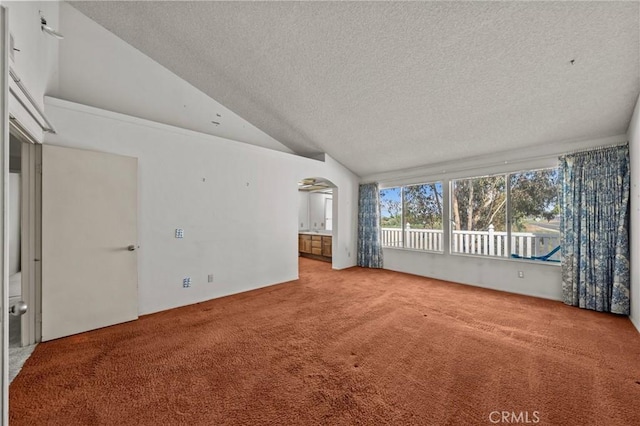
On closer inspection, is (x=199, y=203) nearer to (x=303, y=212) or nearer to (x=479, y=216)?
(x=479, y=216)

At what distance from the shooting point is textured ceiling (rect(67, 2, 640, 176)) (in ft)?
7.64

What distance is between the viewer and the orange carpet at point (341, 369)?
1.74 m

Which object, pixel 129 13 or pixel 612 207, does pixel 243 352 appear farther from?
pixel 612 207

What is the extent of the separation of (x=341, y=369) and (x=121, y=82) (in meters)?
4.64

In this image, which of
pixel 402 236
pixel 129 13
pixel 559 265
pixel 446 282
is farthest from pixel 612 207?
pixel 129 13

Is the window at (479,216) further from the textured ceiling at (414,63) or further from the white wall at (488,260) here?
the textured ceiling at (414,63)

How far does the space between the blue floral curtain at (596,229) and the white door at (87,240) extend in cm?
604

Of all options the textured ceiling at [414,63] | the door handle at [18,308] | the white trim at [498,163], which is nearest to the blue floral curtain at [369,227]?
the white trim at [498,163]

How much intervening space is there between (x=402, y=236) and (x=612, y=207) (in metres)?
3.48

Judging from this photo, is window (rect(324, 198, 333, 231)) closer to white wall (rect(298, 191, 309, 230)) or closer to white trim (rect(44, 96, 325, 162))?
white wall (rect(298, 191, 309, 230))

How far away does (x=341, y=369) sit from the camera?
2.22 metres

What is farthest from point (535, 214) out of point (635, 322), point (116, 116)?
point (116, 116)

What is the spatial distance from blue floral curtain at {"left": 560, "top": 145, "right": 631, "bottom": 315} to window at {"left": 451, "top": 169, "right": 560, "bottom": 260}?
1.31ft

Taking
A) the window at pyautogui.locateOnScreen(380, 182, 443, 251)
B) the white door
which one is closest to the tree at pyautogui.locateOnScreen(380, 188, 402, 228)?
the window at pyautogui.locateOnScreen(380, 182, 443, 251)
